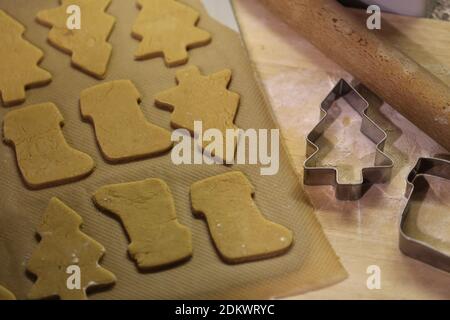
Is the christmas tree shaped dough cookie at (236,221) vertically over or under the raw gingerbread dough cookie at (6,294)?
over

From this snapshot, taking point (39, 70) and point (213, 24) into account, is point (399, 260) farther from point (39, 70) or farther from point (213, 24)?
point (39, 70)

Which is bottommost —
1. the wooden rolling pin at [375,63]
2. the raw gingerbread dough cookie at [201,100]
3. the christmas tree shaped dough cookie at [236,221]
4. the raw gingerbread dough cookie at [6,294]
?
the raw gingerbread dough cookie at [6,294]

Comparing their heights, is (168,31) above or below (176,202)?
above

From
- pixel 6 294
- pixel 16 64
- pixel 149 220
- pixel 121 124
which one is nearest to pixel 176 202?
pixel 149 220

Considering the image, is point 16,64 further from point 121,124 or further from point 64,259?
point 64,259

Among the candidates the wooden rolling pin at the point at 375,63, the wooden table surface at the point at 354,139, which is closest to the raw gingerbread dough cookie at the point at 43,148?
the wooden table surface at the point at 354,139

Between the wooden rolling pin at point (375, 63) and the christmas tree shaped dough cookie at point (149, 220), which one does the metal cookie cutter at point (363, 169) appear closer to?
the wooden rolling pin at point (375, 63)
